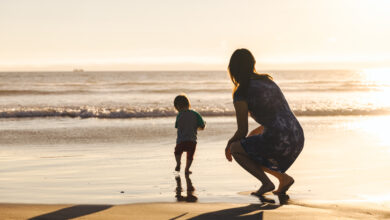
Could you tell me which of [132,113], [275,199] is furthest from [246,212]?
[132,113]

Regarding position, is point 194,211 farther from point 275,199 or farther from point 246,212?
point 275,199

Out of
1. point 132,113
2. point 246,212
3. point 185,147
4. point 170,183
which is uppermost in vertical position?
point 132,113

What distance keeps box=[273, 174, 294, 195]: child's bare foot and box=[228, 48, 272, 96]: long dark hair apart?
109 centimetres

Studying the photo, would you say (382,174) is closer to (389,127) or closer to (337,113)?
(389,127)

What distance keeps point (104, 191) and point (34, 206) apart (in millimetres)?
1007

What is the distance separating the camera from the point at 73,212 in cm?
437

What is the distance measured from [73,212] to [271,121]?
2.04 m

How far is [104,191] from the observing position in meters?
5.52

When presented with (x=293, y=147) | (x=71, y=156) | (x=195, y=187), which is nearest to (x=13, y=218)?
(x=195, y=187)

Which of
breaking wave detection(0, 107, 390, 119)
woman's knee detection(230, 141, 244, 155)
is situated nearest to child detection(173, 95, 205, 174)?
woman's knee detection(230, 141, 244, 155)

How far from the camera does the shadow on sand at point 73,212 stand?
4175 millimetres

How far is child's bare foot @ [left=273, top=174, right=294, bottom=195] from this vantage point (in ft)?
16.6

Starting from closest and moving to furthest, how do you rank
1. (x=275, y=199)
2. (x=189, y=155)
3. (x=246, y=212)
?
(x=246, y=212) < (x=275, y=199) < (x=189, y=155)

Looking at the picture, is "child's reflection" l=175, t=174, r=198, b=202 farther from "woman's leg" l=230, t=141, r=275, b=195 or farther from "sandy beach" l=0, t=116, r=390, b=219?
"woman's leg" l=230, t=141, r=275, b=195
